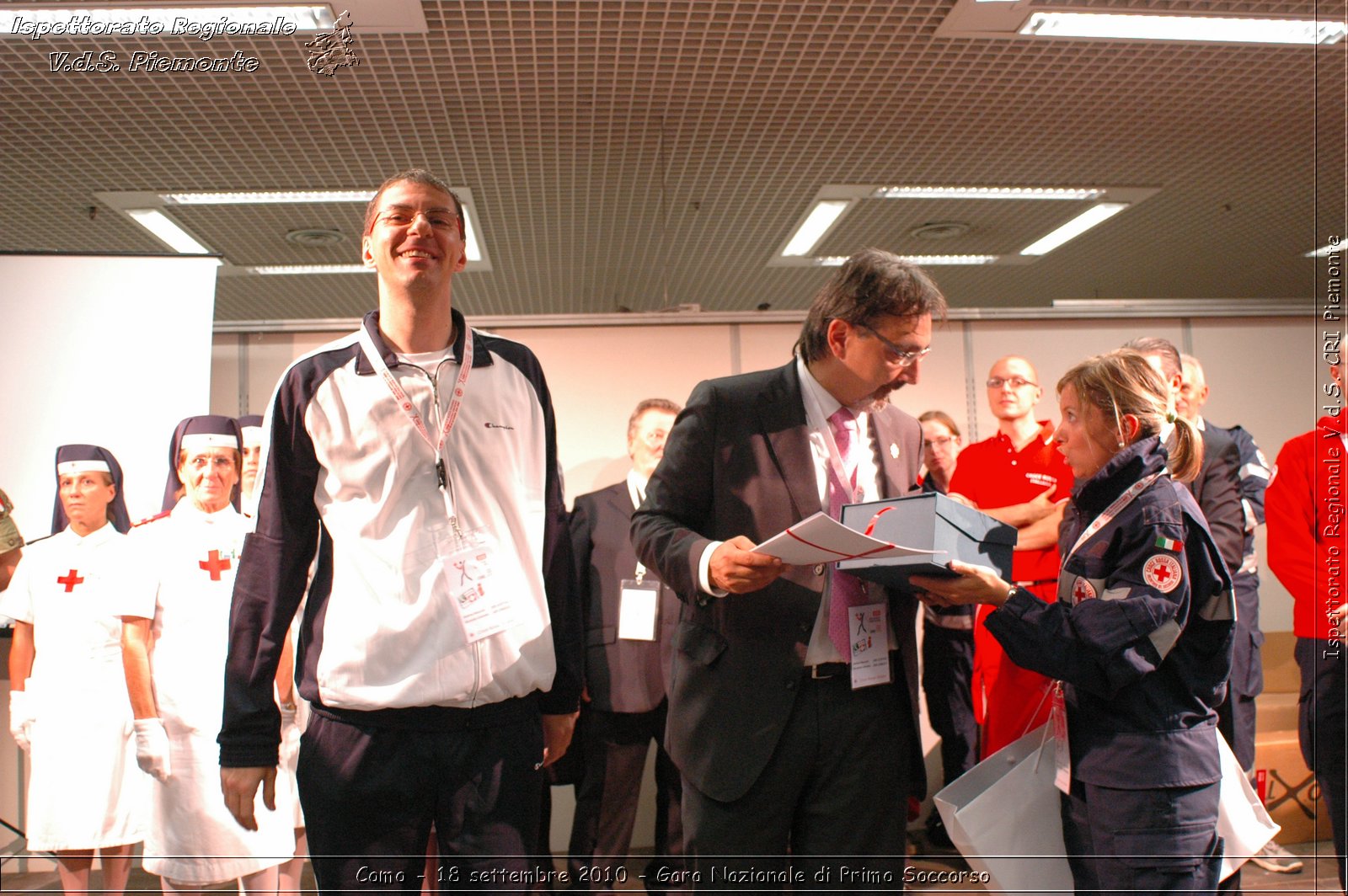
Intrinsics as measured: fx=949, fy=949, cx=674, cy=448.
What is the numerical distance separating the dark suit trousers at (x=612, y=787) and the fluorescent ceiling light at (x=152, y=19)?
10.3ft

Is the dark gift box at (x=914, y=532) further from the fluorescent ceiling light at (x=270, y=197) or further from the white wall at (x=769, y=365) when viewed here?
the fluorescent ceiling light at (x=270, y=197)

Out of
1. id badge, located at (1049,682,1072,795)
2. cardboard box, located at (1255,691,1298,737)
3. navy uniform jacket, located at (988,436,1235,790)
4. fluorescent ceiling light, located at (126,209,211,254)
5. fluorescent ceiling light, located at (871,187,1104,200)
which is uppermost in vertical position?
fluorescent ceiling light, located at (871,187,1104,200)

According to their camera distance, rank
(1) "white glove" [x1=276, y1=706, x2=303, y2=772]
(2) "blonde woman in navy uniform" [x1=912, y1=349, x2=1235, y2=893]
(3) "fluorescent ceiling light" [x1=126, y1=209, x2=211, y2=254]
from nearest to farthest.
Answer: (2) "blonde woman in navy uniform" [x1=912, y1=349, x2=1235, y2=893]
(1) "white glove" [x1=276, y1=706, x2=303, y2=772]
(3) "fluorescent ceiling light" [x1=126, y1=209, x2=211, y2=254]

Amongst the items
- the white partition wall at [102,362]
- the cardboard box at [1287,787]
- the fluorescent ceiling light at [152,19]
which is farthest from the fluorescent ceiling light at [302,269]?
the cardboard box at [1287,787]

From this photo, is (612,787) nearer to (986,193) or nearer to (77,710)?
(77,710)

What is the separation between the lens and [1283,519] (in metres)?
2.88

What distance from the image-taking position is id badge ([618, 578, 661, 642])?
347 centimetres

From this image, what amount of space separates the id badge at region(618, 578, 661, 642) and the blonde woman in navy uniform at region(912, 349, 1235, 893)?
175 cm

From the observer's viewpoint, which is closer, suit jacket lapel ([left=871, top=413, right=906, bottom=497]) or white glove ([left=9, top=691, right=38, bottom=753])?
suit jacket lapel ([left=871, top=413, right=906, bottom=497])

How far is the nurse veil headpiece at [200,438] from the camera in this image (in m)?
3.35

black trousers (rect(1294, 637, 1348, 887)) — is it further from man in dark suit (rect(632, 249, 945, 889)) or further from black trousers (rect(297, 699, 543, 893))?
black trousers (rect(297, 699, 543, 893))

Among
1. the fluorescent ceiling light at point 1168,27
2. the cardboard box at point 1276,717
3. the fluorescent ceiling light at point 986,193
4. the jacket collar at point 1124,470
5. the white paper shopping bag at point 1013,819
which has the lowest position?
the cardboard box at point 1276,717

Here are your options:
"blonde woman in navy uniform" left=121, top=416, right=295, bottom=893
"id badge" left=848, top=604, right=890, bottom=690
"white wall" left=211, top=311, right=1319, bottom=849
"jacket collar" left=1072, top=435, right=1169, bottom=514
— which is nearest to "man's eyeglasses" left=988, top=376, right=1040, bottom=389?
"white wall" left=211, top=311, right=1319, bottom=849

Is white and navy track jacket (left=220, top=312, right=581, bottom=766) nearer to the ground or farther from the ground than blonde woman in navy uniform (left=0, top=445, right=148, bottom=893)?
farther from the ground
